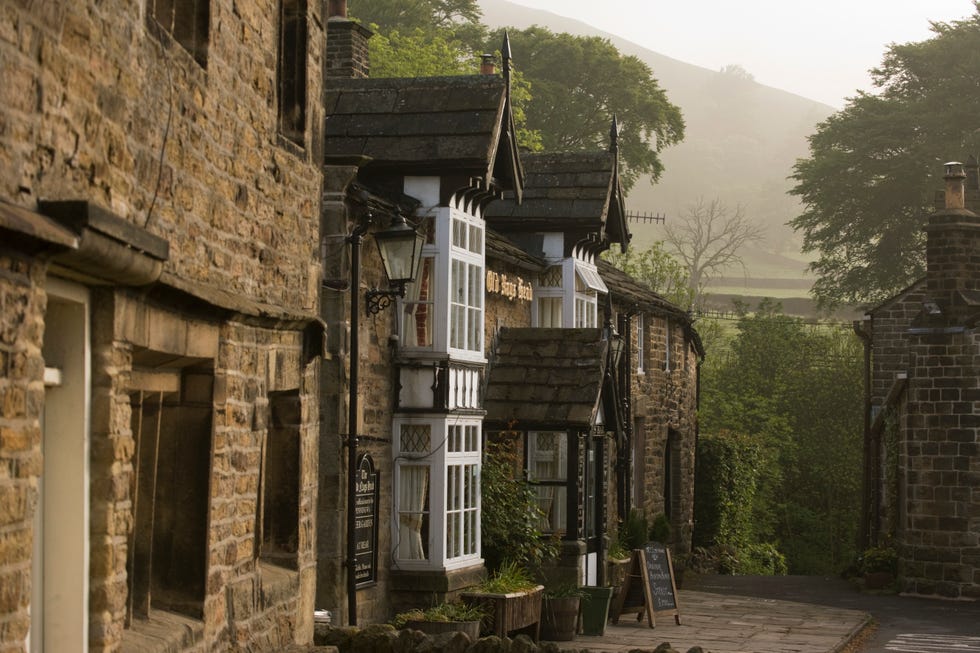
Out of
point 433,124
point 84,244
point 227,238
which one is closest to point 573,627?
point 433,124

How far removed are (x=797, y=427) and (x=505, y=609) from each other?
Answer: 99.4 ft

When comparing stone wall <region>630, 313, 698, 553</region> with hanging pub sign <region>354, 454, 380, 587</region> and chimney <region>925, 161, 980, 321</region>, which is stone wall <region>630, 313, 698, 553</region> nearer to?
chimney <region>925, 161, 980, 321</region>

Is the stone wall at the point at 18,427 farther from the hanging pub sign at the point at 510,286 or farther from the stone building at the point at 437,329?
the hanging pub sign at the point at 510,286

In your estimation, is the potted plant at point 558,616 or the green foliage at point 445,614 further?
the potted plant at point 558,616

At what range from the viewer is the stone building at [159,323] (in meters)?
5.66

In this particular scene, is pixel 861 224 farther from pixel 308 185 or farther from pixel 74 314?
pixel 74 314

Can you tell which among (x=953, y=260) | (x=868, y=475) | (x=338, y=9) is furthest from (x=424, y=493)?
(x=868, y=475)

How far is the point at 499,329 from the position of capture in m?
21.5

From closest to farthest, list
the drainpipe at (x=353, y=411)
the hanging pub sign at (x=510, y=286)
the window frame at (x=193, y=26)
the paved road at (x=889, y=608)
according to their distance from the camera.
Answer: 1. the window frame at (x=193, y=26)
2. the drainpipe at (x=353, y=411)
3. the paved road at (x=889, y=608)
4. the hanging pub sign at (x=510, y=286)

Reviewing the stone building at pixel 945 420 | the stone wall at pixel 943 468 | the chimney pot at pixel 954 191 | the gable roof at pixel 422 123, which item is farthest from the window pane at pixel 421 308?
the chimney pot at pixel 954 191

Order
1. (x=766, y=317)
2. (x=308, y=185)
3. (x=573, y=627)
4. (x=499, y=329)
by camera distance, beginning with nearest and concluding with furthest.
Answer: (x=308, y=185)
(x=573, y=627)
(x=499, y=329)
(x=766, y=317)

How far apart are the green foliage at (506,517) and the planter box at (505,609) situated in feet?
2.76

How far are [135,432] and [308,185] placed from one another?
314 cm

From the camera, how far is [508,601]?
17.4 meters
